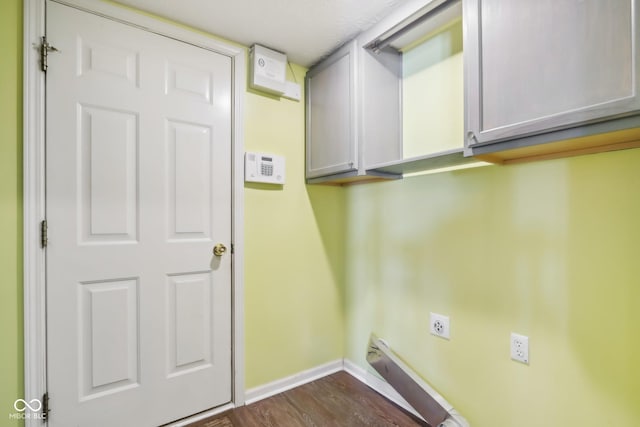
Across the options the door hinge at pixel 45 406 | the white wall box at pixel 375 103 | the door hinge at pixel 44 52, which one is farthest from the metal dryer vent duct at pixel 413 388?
the door hinge at pixel 44 52

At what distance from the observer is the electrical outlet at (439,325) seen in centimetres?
161

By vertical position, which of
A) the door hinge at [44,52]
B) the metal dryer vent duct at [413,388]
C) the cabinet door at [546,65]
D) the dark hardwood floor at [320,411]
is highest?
the door hinge at [44,52]

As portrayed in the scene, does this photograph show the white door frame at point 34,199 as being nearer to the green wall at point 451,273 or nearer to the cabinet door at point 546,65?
the green wall at point 451,273

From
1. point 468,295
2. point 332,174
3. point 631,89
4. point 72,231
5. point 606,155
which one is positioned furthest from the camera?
point 332,174

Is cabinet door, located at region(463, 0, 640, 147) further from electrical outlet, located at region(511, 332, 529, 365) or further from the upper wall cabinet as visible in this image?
electrical outlet, located at region(511, 332, 529, 365)

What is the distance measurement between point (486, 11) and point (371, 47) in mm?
669

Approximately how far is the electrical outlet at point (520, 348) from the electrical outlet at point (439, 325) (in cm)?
32

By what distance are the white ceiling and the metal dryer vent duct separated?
191 cm

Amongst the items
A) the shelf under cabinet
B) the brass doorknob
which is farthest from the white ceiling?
the brass doorknob

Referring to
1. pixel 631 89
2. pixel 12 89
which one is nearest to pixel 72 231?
pixel 12 89

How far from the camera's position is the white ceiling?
1512 mm

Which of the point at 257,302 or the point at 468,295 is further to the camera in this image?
the point at 257,302

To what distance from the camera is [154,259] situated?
1595mm

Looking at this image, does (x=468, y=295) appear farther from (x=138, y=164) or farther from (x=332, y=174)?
(x=138, y=164)
